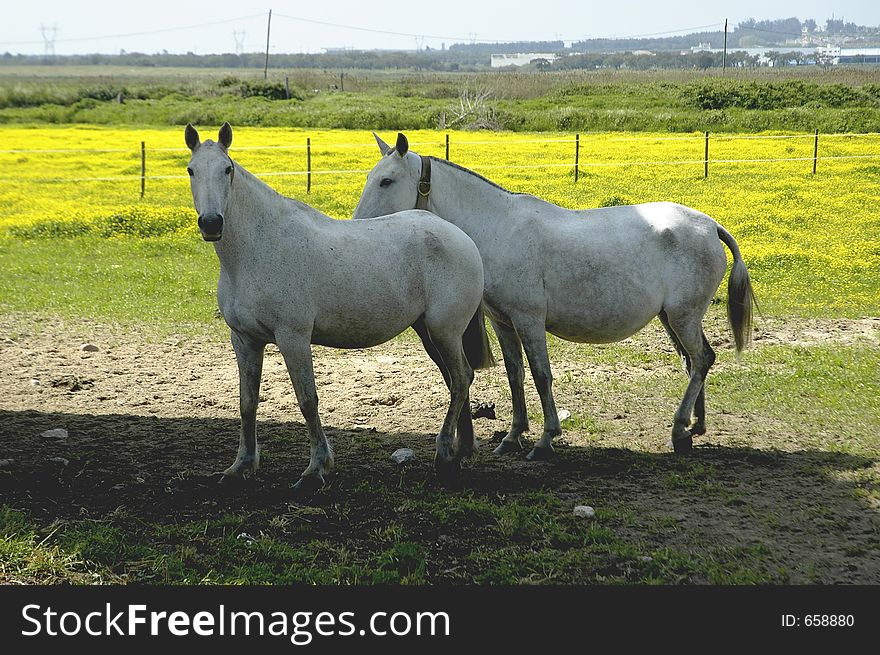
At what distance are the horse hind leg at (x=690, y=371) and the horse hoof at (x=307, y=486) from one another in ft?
8.57

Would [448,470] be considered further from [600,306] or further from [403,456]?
[600,306]

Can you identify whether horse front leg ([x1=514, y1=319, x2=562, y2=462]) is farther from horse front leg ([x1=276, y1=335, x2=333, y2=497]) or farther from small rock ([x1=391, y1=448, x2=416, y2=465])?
horse front leg ([x1=276, y1=335, x2=333, y2=497])

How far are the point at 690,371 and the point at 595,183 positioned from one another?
15473mm

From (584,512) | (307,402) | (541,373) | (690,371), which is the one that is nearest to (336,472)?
(307,402)

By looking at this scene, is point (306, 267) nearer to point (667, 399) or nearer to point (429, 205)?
point (429, 205)

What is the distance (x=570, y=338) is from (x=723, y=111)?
106ft

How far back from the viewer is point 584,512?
17.0 feet

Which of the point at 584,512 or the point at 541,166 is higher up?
the point at 541,166

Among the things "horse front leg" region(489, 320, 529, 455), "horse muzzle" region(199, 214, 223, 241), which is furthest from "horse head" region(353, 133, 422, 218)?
"horse muzzle" region(199, 214, 223, 241)

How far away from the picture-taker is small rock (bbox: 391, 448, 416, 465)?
6145mm

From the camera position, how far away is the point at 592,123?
35.1m

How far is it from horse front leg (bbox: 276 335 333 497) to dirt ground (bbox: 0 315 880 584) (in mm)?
183

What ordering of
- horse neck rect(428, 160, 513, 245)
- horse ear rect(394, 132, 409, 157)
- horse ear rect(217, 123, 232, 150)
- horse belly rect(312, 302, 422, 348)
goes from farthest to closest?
horse neck rect(428, 160, 513, 245)
horse ear rect(394, 132, 409, 157)
horse belly rect(312, 302, 422, 348)
horse ear rect(217, 123, 232, 150)

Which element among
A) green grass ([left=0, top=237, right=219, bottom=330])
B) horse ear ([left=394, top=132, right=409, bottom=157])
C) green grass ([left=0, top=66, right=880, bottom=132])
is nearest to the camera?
horse ear ([left=394, top=132, right=409, bottom=157])
